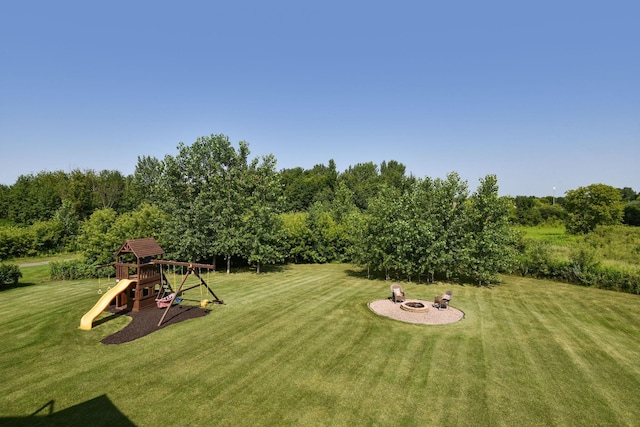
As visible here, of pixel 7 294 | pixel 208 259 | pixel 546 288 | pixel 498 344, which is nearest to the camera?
pixel 498 344

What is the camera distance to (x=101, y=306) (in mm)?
15938

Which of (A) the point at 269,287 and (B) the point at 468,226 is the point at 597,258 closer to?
(B) the point at 468,226

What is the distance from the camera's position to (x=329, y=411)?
890cm

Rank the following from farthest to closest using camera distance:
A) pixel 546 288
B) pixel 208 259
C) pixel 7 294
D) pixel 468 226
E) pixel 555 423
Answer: pixel 208 259
pixel 468 226
pixel 546 288
pixel 7 294
pixel 555 423

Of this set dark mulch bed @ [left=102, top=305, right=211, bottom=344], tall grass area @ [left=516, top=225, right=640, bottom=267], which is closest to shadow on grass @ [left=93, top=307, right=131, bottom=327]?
dark mulch bed @ [left=102, top=305, right=211, bottom=344]

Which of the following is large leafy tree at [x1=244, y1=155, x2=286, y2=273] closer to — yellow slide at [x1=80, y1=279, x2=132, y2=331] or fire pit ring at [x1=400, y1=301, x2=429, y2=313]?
yellow slide at [x1=80, y1=279, x2=132, y2=331]

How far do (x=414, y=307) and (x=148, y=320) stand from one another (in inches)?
563

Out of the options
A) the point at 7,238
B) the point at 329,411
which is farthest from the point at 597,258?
the point at 7,238

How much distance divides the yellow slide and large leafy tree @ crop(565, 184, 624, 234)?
201ft

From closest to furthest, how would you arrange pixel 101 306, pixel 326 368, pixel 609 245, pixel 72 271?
1. pixel 326 368
2. pixel 101 306
3. pixel 72 271
4. pixel 609 245

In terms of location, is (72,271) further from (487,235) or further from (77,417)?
(487,235)

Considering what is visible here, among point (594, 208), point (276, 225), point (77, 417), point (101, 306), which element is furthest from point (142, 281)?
point (594, 208)

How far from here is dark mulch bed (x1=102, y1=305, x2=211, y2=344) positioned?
46.0ft

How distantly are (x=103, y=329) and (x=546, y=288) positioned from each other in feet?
96.2
